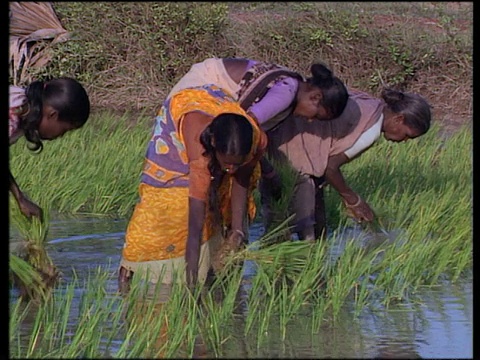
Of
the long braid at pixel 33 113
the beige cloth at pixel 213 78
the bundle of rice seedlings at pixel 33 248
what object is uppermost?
the beige cloth at pixel 213 78

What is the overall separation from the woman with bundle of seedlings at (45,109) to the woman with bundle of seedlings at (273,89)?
A: 654mm

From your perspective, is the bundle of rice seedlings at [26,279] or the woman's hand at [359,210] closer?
the bundle of rice seedlings at [26,279]

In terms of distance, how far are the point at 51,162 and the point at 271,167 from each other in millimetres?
2305

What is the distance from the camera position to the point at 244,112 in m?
4.29

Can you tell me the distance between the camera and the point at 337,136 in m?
5.24

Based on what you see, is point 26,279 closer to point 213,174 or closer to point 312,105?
point 213,174

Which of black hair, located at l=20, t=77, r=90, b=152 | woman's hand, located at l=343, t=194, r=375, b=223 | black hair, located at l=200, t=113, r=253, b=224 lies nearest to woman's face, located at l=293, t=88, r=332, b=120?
black hair, located at l=200, t=113, r=253, b=224

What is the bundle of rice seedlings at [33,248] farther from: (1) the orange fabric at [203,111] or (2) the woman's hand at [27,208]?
(1) the orange fabric at [203,111]

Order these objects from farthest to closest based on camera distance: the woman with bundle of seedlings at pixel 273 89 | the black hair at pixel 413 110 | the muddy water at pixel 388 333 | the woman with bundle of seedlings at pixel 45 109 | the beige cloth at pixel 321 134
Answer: the beige cloth at pixel 321 134
the black hair at pixel 413 110
the woman with bundle of seedlings at pixel 273 89
the muddy water at pixel 388 333
the woman with bundle of seedlings at pixel 45 109

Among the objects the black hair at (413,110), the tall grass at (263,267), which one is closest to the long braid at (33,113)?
the tall grass at (263,267)

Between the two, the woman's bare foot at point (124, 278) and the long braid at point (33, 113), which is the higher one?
the long braid at point (33, 113)

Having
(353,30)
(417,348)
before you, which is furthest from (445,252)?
(353,30)

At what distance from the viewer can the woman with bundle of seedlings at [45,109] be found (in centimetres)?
385

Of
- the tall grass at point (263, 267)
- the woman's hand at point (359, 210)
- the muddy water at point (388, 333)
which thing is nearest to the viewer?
the tall grass at point (263, 267)
